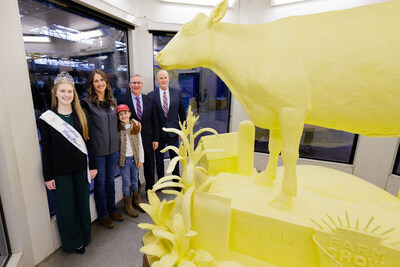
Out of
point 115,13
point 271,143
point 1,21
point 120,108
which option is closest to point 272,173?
point 271,143

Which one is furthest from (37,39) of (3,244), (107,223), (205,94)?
(205,94)

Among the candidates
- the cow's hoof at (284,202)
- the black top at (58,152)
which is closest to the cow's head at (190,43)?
the cow's hoof at (284,202)

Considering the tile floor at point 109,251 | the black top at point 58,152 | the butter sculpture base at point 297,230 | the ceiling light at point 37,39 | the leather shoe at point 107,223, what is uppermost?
the ceiling light at point 37,39

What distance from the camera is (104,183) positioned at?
2.12 meters

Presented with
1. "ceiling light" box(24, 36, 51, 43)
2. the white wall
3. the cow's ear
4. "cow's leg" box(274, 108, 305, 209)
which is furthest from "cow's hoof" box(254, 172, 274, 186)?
"ceiling light" box(24, 36, 51, 43)

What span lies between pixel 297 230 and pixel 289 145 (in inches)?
15.9

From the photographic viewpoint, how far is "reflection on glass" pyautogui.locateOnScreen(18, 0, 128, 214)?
1.71 meters

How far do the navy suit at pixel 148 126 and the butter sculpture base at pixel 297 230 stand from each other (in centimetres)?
124

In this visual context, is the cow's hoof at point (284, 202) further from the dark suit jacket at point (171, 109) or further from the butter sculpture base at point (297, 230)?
the dark suit jacket at point (171, 109)

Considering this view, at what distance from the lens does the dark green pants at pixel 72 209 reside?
1692 millimetres

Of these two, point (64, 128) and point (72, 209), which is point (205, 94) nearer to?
point (64, 128)

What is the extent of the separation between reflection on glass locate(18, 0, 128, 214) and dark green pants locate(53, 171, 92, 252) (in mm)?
387

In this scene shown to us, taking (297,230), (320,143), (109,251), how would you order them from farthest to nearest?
1. (320,143)
2. (109,251)
3. (297,230)

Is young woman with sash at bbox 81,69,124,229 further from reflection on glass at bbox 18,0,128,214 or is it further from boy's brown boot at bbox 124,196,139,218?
reflection on glass at bbox 18,0,128,214
